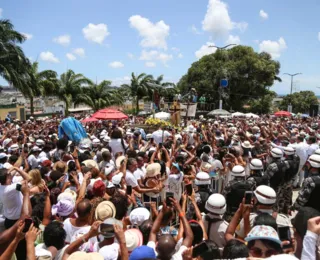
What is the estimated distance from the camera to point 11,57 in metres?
21.5

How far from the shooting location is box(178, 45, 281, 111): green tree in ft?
126

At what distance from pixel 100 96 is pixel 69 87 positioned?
419 cm

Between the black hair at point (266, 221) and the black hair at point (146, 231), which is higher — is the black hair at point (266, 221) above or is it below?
above

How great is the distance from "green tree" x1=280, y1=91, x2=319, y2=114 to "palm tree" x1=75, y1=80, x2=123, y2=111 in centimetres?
3233

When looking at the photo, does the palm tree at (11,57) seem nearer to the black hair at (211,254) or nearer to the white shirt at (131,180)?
the white shirt at (131,180)

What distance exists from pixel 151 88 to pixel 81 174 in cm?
3666

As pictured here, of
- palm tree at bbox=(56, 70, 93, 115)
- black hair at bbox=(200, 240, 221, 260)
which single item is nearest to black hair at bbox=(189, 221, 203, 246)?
black hair at bbox=(200, 240, 221, 260)

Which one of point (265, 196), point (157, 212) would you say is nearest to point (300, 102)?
point (265, 196)

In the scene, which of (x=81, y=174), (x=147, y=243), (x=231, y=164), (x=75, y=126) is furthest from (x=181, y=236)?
(x=75, y=126)

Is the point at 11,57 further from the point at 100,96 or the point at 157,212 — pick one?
the point at 157,212

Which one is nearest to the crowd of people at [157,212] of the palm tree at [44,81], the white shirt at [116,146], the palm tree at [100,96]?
the white shirt at [116,146]

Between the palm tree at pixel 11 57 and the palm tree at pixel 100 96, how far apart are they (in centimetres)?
1045

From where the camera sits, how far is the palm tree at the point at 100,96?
33.2 meters

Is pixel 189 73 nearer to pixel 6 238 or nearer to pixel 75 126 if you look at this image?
pixel 75 126
